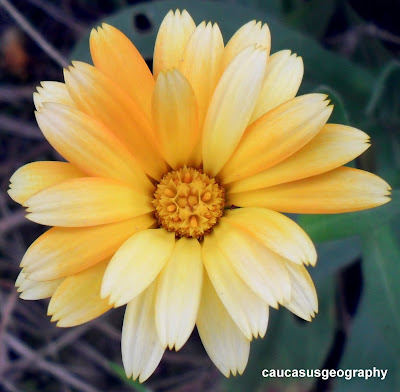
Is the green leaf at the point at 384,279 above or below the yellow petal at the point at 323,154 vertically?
below

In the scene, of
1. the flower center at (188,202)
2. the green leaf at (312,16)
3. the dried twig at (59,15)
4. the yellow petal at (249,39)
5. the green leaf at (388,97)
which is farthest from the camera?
the dried twig at (59,15)

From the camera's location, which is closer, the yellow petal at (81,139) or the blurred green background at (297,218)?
the yellow petal at (81,139)

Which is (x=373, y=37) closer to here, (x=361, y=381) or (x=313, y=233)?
(x=313, y=233)

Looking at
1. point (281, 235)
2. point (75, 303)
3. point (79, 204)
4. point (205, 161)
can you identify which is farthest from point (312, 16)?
point (75, 303)

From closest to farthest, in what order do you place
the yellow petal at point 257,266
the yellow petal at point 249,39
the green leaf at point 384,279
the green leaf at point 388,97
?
the yellow petal at point 257,266, the yellow petal at point 249,39, the green leaf at point 384,279, the green leaf at point 388,97

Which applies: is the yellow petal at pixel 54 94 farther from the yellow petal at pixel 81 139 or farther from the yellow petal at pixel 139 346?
the yellow petal at pixel 139 346

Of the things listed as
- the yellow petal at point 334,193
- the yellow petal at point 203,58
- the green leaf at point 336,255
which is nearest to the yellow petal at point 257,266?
the yellow petal at point 334,193

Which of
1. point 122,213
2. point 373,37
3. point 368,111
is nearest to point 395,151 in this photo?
point 368,111
